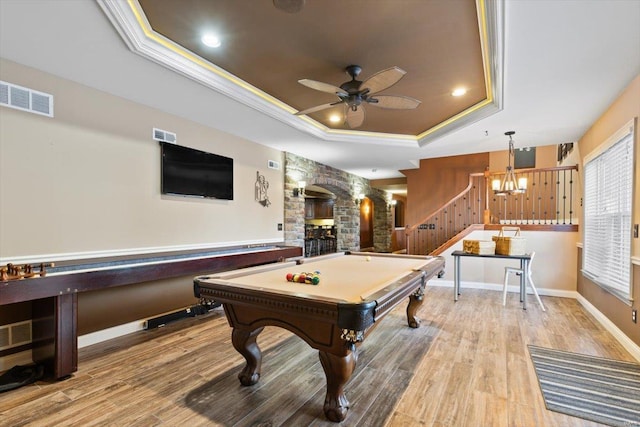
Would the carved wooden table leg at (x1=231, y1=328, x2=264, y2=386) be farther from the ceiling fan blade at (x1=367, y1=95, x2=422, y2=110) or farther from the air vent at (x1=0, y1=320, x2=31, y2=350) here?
the ceiling fan blade at (x1=367, y1=95, x2=422, y2=110)

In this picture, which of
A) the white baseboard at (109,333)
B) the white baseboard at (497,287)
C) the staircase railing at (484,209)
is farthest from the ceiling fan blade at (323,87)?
the staircase railing at (484,209)

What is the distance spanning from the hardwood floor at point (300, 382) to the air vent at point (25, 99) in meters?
2.33

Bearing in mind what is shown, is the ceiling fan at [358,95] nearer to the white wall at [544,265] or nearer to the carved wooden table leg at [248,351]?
the carved wooden table leg at [248,351]

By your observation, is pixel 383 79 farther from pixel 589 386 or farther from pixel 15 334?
pixel 15 334

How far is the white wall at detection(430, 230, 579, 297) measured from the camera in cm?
523

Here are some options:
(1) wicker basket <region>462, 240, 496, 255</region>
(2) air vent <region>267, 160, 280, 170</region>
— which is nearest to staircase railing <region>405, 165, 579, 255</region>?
(1) wicker basket <region>462, 240, 496, 255</region>

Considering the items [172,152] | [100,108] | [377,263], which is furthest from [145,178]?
[377,263]

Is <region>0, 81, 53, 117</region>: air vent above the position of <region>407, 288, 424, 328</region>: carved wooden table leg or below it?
above

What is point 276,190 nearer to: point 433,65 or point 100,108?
point 100,108

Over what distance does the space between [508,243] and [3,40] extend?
6091 millimetres

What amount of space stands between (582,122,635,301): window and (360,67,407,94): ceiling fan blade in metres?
2.51

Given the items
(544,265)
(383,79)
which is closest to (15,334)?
(383,79)

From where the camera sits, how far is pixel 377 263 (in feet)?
11.4

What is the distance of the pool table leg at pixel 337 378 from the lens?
74.2 inches
